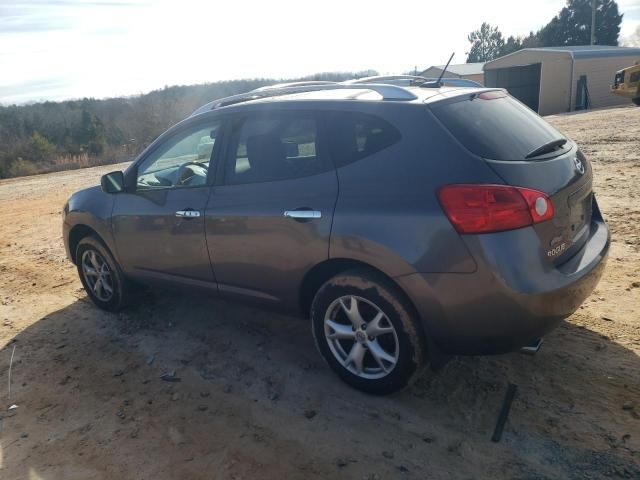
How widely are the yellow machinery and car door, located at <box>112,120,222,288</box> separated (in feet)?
89.0

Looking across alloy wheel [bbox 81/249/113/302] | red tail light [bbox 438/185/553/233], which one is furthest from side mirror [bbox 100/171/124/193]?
red tail light [bbox 438/185/553/233]

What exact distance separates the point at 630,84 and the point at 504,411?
91.5ft

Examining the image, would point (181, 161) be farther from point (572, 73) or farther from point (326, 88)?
point (572, 73)

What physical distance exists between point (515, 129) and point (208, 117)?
2.22 m

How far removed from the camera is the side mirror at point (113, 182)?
4.38 m

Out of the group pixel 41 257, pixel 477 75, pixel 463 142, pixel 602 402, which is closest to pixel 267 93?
pixel 463 142

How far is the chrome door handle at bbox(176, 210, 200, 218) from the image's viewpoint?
3805 mm

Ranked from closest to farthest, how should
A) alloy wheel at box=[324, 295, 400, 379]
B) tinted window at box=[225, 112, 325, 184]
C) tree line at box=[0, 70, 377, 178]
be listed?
alloy wheel at box=[324, 295, 400, 379], tinted window at box=[225, 112, 325, 184], tree line at box=[0, 70, 377, 178]

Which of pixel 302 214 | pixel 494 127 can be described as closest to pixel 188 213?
pixel 302 214

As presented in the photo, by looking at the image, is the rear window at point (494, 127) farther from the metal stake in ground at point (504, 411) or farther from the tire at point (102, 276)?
the tire at point (102, 276)

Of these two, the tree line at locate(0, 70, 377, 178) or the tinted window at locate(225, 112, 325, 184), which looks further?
the tree line at locate(0, 70, 377, 178)

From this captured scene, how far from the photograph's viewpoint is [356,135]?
312 cm

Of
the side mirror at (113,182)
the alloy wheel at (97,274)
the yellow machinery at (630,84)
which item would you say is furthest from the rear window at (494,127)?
the yellow machinery at (630,84)

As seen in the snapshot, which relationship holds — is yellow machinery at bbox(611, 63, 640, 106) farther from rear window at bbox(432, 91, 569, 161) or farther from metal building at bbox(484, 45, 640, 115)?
rear window at bbox(432, 91, 569, 161)
